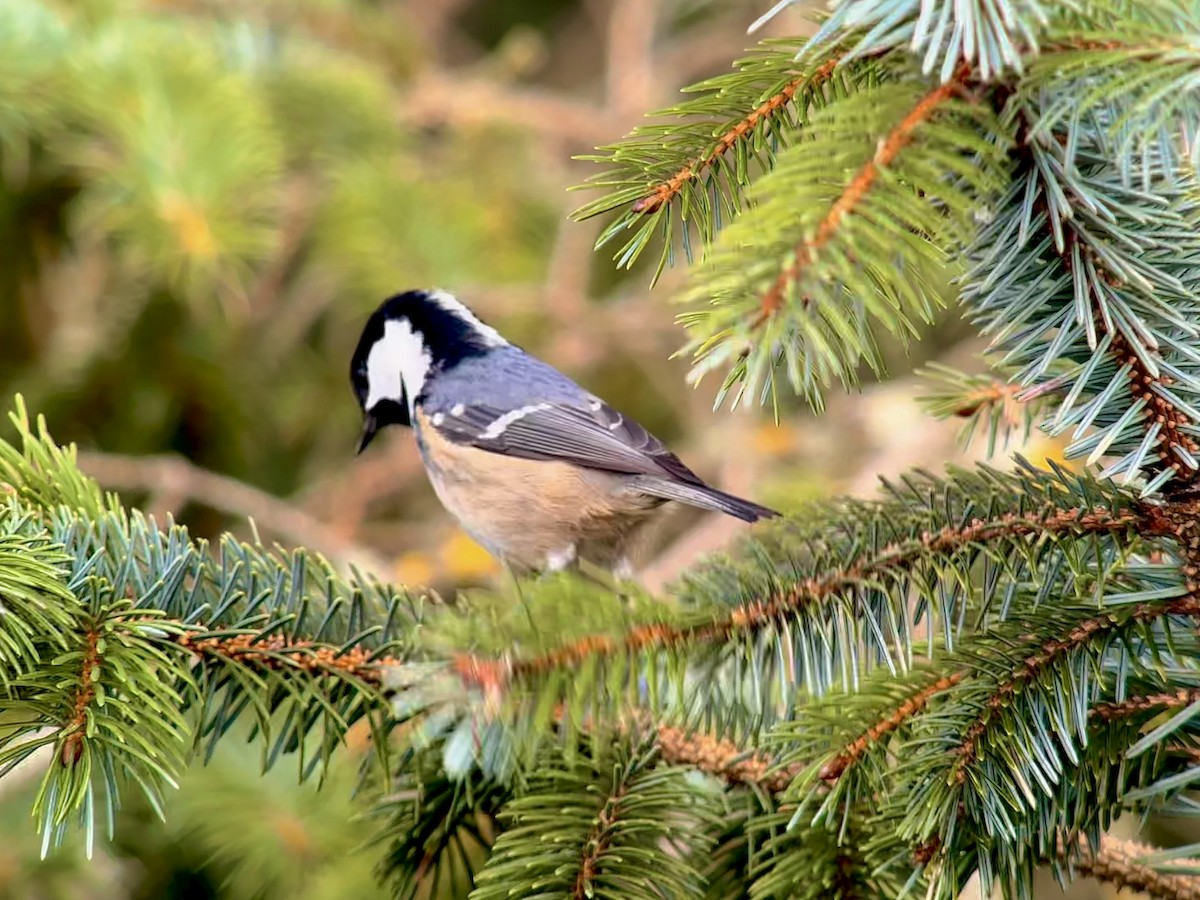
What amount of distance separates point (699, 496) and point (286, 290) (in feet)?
5.23

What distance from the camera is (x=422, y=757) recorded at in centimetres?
110

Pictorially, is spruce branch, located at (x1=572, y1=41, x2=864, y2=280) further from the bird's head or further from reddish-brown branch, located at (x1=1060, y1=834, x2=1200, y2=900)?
the bird's head

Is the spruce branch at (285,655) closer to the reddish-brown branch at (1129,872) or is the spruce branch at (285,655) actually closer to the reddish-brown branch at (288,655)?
the reddish-brown branch at (288,655)

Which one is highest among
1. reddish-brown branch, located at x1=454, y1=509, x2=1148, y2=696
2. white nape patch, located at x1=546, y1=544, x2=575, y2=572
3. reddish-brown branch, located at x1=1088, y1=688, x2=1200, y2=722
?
white nape patch, located at x1=546, y1=544, x2=575, y2=572

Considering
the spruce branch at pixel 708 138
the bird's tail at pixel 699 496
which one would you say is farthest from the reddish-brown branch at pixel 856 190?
the bird's tail at pixel 699 496

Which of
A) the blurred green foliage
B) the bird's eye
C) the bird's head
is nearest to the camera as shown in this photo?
the blurred green foliage

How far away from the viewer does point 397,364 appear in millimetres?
2342

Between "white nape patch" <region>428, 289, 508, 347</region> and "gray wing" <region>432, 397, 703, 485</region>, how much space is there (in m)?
0.19

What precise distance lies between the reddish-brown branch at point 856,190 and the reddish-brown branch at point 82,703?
56 centimetres

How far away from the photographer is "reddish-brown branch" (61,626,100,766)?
0.88m

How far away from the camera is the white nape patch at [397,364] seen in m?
2.28

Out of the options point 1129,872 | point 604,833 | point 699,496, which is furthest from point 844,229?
point 699,496

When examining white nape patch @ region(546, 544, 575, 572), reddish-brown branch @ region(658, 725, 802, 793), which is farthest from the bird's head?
reddish-brown branch @ region(658, 725, 802, 793)

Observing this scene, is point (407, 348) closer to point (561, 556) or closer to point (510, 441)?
point (510, 441)
